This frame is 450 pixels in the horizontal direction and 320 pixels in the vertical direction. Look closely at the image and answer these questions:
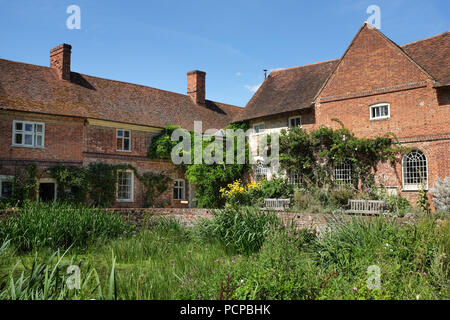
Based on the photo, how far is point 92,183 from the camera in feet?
69.1

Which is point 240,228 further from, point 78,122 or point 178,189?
point 178,189

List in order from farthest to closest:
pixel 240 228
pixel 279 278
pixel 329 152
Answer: pixel 329 152 → pixel 240 228 → pixel 279 278

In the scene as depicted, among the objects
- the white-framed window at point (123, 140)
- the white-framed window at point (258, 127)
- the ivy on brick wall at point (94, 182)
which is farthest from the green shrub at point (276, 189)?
the white-framed window at point (123, 140)

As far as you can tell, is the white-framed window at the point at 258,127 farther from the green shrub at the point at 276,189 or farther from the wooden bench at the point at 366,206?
the wooden bench at the point at 366,206

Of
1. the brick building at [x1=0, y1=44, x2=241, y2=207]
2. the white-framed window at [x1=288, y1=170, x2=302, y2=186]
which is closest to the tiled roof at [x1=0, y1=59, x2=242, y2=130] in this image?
the brick building at [x1=0, y1=44, x2=241, y2=207]

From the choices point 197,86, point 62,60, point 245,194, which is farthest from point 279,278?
point 197,86

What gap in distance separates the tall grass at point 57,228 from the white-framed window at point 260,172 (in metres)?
11.8

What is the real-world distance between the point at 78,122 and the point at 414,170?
1728 centimetres

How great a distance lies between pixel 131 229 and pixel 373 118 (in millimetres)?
12770

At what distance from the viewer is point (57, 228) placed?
33.0ft

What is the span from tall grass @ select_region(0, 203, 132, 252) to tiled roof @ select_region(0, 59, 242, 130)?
10491mm

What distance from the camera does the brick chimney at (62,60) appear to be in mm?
22672

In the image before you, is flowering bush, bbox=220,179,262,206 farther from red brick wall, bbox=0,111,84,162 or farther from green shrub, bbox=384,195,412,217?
red brick wall, bbox=0,111,84,162
